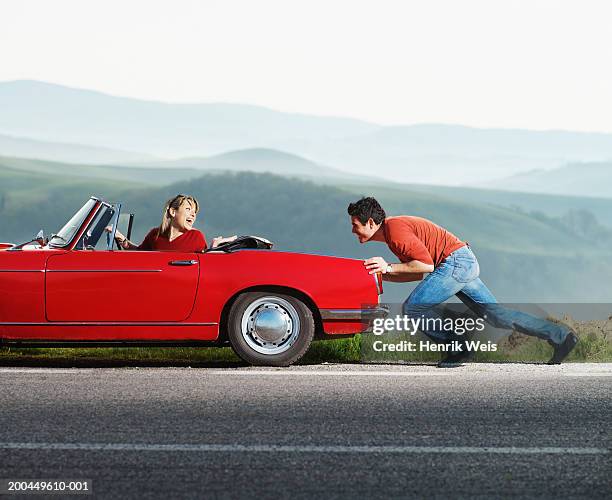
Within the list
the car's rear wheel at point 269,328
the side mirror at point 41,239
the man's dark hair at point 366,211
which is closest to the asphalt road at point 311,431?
the car's rear wheel at point 269,328

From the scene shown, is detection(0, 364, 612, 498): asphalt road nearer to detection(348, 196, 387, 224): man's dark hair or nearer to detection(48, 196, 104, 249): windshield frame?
detection(48, 196, 104, 249): windshield frame

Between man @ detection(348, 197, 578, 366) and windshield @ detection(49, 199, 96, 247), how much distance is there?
2167 millimetres

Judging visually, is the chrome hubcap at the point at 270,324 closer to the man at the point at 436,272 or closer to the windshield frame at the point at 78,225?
the man at the point at 436,272

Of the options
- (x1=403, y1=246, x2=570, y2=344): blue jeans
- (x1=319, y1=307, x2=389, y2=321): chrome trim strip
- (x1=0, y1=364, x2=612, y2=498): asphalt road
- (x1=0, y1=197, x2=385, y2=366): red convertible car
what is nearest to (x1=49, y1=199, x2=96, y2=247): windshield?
(x1=0, y1=197, x2=385, y2=366): red convertible car

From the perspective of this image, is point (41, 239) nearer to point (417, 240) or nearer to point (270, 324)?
point (270, 324)

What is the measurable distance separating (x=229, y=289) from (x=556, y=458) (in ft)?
13.6

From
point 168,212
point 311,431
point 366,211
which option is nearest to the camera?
point 311,431

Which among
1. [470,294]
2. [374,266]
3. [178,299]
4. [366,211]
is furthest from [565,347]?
[178,299]

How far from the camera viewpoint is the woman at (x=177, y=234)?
33.6ft

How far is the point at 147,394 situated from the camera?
8.46 metres

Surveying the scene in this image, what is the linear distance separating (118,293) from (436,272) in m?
2.70

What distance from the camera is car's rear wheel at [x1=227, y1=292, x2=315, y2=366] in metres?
9.87

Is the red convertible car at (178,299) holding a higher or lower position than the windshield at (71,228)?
lower

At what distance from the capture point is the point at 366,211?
33.4ft
